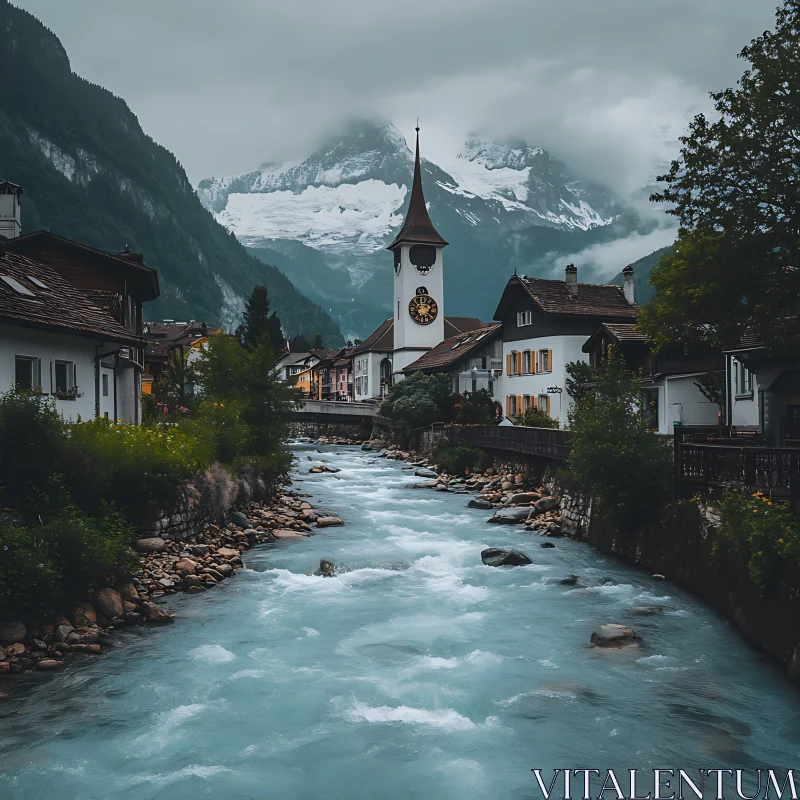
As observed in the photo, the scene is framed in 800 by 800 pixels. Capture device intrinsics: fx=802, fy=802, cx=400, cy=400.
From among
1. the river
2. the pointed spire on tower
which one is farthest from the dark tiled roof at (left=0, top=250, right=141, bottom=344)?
the pointed spire on tower

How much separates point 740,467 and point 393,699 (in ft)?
29.5

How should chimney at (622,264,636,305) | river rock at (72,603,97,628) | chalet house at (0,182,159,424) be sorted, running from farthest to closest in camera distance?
chimney at (622,264,636,305) → chalet house at (0,182,159,424) → river rock at (72,603,97,628)

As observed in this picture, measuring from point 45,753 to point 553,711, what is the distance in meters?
6.78

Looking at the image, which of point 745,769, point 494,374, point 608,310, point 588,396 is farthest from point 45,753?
point 494,374

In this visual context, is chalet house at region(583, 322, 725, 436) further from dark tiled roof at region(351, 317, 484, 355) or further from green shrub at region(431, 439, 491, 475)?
dark tiled roof at region(351, 317, 484, 355)

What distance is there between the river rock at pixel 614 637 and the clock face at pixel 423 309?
6634 cm

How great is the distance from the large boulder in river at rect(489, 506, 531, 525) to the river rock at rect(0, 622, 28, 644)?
56.3 feet

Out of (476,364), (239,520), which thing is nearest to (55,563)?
(239,520)

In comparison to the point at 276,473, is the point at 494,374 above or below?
above

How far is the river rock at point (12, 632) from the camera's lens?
12828 millimetres

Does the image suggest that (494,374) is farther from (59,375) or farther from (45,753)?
(45,753)

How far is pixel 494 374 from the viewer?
181 feet

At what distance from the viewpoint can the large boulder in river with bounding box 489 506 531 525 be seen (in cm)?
2742

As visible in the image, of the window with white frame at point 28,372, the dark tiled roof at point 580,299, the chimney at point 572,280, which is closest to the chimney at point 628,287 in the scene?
the dark tiled roof at point 580,299
